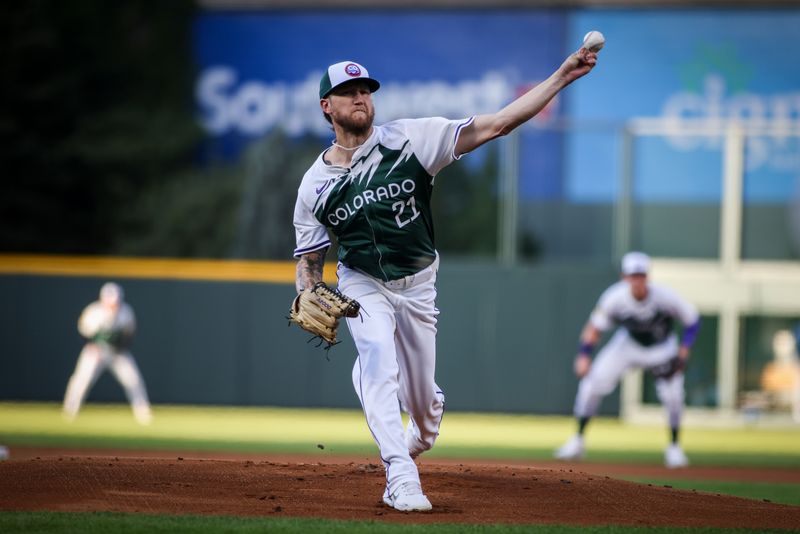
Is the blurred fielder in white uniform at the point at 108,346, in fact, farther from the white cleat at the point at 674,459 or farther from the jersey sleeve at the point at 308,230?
the jersey sleeve at the point at 308,230

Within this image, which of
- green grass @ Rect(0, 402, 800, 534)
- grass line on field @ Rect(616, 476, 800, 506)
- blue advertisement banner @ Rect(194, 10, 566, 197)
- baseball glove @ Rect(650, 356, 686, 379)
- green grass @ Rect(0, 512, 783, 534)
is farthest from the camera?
blue advertisement banner @ Rect(194, 10, 566, 197)

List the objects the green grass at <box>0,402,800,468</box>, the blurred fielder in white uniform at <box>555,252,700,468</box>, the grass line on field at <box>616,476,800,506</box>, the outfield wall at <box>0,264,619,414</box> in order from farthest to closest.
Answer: the outfield wall at <box>0,264,619,414</box>
the blurred fielder in white uniform at <box>555,252,700,468</box>
the green grass at <box>0,402,800,468</box>
the grass line on field at <box>616,476,800,506</box>

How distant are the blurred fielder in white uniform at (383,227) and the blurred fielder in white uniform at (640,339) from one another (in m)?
6.10

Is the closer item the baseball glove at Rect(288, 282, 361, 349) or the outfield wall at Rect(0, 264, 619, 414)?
the baseball glove at Rect(288, 282, 361, 349)

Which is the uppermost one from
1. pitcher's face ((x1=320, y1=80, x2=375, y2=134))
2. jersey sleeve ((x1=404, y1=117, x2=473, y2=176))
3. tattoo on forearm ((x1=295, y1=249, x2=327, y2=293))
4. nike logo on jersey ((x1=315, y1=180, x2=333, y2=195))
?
pitcher's face ((x1=320, y1=80, x2=375, y2=134))

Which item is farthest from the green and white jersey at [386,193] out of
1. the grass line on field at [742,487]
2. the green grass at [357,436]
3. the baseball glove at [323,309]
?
the green grass at [357,436]

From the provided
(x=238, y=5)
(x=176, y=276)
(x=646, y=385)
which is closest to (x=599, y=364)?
(x=646, y=385)

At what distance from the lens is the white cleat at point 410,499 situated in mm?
5746

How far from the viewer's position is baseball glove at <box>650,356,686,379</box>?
40.5 ft

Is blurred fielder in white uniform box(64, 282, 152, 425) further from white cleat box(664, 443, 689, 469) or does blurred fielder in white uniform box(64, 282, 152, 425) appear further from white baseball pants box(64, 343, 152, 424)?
white cleat box(664, 443, 689, 469)

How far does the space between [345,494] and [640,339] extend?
693 centimetres

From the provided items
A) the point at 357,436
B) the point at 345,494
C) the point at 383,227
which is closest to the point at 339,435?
the point at 357,436

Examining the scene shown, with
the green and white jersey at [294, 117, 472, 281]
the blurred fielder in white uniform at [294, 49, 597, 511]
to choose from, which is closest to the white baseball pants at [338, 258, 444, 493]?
the blurred fielder in white uniform at [294, 49, 597, 511]

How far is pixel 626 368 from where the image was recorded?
41.7 ft
